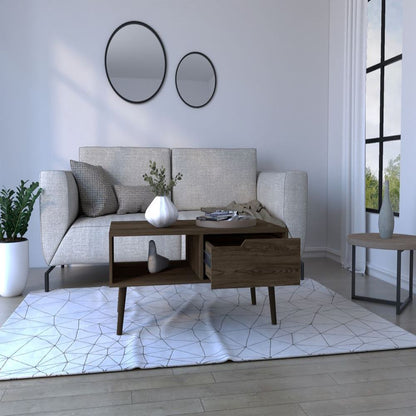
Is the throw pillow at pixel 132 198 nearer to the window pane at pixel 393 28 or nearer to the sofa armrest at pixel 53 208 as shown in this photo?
the sofa armrest at pixel 53 208

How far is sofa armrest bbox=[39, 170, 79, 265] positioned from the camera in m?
2.90

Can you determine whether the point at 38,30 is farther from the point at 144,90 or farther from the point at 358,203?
the point at 358,203

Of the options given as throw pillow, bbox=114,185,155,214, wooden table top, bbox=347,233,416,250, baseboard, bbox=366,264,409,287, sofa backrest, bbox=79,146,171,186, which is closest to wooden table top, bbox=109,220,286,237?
wooden table top, bbox=347,233,416,250

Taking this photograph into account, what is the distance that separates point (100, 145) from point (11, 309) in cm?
157

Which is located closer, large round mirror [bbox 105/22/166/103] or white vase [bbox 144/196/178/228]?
white vase [bbox 144/196/178/228]

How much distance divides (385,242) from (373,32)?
1.70 metres

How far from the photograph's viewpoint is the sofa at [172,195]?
2924mm

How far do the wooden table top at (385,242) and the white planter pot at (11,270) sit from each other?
6.09ft

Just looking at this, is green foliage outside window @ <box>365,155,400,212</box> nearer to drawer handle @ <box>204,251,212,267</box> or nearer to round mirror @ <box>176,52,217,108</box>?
round mirror @ <box>176,52,217,108</box>

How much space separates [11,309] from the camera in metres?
2.56

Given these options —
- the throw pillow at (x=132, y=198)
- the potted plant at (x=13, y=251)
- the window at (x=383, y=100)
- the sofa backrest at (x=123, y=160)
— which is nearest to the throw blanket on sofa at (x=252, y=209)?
the throw pillow at (x=132, y=198)

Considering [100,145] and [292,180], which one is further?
[100,145]

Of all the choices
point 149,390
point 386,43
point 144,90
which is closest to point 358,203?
point 386,43

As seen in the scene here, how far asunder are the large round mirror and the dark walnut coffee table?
1.73m
